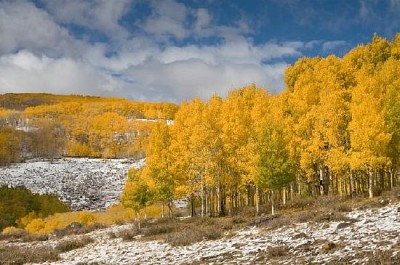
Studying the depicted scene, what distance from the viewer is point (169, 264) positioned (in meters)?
21.0

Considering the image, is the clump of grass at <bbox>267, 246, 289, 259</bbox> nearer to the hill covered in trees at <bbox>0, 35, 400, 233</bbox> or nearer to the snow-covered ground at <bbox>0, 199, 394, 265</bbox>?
the snow-covered ground at <bbox>0, 199, 394, 265</bbox>

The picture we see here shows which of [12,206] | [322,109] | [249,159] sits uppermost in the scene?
[322,109]

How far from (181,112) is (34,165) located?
14158 cm

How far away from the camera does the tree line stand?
39.2m

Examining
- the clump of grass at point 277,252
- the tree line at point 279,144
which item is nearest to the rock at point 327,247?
the clump of grass at point 277,252

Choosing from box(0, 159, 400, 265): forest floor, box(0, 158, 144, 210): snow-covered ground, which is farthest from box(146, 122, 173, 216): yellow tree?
box(0, 158, 144, 210): snow-covered ground

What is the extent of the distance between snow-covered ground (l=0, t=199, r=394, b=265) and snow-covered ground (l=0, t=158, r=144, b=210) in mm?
90844

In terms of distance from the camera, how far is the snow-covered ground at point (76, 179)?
12736 cm

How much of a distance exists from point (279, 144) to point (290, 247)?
2127 centimetres

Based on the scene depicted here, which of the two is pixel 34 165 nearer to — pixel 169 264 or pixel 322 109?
pixel 322 109

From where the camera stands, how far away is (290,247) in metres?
19.5

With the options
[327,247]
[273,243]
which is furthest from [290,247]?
[327,247]

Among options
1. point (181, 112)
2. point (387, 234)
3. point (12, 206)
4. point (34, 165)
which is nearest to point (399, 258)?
point (387, 234)

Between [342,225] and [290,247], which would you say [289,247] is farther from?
[342,225]
